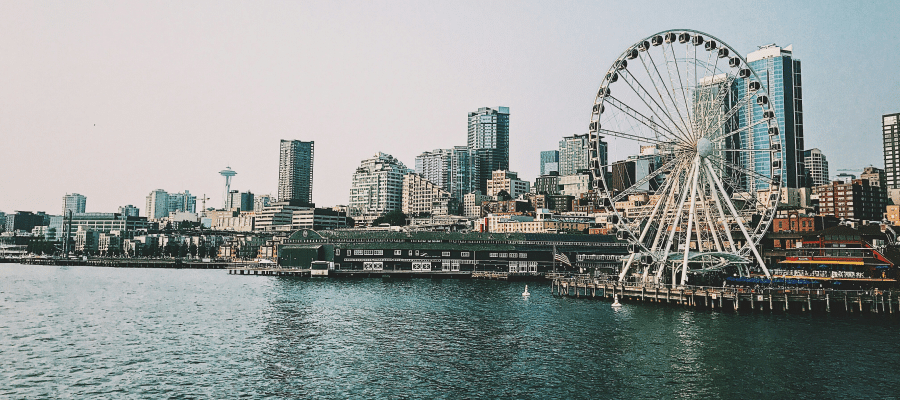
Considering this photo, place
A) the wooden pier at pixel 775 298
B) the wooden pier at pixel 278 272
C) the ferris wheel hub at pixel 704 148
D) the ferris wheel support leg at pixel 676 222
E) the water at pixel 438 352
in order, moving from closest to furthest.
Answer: the water at pixel 438 352, the wooden pier at pixel 775 298, the ferris wheel hub at pixel 704 148, the ferris wheel support leg at pixel 676 222, the wooden pier at pixel 278 272

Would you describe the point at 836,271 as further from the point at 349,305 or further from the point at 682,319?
the point at 349,305

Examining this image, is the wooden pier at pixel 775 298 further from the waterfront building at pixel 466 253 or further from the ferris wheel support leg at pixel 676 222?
the waterfront building at pixel 466 253

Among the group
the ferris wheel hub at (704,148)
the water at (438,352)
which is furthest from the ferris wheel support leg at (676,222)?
the water at (438,352)

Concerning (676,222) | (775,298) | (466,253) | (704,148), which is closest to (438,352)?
(676,222)

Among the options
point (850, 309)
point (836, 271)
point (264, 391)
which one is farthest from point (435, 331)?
point (836, 271)

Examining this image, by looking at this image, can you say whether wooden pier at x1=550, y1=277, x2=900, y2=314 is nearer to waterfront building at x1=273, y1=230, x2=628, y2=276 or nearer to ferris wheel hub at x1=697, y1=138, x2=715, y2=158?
ferris wheel hub at x1=697, y1=138, x2=715, y2=158

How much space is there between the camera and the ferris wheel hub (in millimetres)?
87062

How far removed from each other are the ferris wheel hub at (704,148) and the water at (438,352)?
21151 millimetres

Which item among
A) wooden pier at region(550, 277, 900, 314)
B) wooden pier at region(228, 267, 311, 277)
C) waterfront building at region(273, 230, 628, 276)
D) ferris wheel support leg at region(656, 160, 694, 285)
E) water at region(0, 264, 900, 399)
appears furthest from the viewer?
wooden pier at region(228, 267, 311, 277)

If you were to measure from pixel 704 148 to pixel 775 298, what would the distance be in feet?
69.3

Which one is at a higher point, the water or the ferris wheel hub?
the ferris wheel hub

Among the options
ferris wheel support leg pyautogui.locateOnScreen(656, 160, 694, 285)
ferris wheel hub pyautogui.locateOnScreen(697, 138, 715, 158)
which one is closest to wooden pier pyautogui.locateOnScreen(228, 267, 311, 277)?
ferris wheel support leg pyautogui.locateOnScreen(656, 160, 694, 285)

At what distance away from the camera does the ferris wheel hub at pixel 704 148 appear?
286ft

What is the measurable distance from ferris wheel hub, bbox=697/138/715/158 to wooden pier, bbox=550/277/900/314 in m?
17.7
